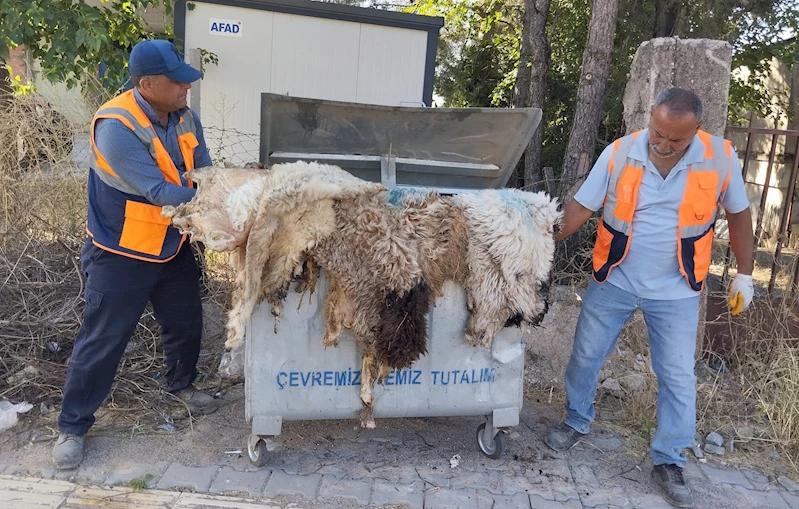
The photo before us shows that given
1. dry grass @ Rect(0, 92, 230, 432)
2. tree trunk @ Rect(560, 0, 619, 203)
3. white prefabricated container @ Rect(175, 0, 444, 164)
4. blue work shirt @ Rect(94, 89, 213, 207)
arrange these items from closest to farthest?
blue work shirt @ Rect(94, 89, 213, 207) < dry grass @ Rect(0, 92, 230, 432) < tree trunk @ Rect(560, 0, 619, 203) < white prefabricated container @ Rect(175, 0, 444, 164)

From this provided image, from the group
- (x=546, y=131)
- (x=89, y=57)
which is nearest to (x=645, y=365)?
(x=89, y=57)

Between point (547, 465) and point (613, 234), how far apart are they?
1.17 meters

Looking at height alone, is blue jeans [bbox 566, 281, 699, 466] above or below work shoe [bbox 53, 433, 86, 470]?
above

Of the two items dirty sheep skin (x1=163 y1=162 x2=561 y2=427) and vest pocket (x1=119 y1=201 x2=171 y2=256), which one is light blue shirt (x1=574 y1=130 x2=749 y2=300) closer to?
dirty sheep skin (x1=163 y1=162 x2=561 y2=427)

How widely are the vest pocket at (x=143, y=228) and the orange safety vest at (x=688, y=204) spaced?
2030mm

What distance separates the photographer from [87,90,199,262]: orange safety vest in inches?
104

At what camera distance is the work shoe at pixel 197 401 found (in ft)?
10.8

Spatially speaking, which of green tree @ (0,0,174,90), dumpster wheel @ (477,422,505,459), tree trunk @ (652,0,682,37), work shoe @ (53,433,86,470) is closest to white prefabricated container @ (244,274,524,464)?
dumpster wheel @ (477,422,505,459)

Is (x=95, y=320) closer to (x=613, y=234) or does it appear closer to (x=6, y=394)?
(x=6, y=394)

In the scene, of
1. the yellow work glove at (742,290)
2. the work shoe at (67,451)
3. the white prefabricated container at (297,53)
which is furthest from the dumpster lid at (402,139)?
the white prefabricated container at (297,53)

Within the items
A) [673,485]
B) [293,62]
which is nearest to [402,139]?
[673,485]

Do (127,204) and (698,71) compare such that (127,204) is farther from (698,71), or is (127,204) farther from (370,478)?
(698,71)

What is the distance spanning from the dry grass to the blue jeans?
6.92 feet

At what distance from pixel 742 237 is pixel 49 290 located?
12.5ft
